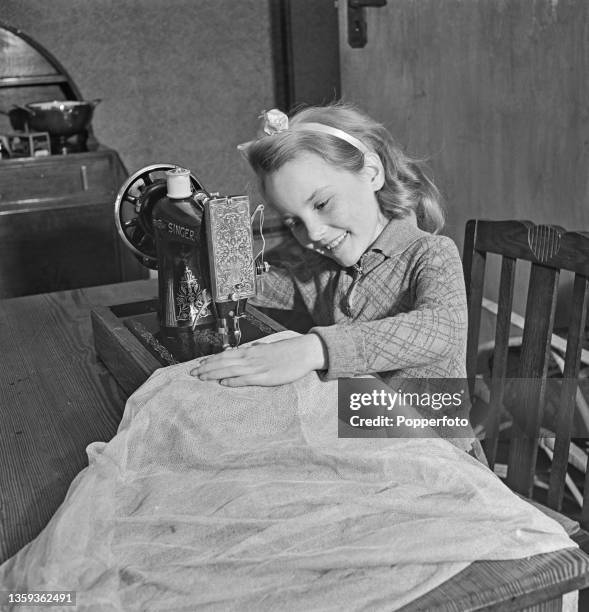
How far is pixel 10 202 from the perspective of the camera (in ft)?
10.3

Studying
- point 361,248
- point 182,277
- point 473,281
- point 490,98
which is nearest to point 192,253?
point 182,277

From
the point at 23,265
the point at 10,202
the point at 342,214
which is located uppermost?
the point at 342,214

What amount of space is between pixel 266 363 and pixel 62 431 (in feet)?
1.12

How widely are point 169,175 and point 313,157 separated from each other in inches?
10.0

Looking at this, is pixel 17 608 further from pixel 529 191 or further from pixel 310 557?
pixel 529 191

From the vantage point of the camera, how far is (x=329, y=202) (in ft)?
4.74

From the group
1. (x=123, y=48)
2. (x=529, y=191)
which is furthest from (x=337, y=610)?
(x=123, y=48)

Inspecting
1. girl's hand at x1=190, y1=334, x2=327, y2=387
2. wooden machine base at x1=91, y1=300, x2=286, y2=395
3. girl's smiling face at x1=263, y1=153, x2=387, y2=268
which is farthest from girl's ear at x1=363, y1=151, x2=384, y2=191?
girl's hand at x1=190, y1=334, x2=327, y2=387

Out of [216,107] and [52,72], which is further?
[216,107]

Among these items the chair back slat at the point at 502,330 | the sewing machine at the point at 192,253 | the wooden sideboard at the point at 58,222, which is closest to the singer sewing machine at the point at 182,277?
the sewing machine at the point at 192,253

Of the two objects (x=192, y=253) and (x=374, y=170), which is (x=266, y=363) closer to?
(x=192, y=253)

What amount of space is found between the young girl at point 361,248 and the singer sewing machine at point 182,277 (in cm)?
15

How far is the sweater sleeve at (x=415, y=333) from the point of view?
1.23 metres

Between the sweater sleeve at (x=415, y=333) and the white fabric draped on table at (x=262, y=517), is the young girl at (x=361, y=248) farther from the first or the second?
the white fabric draped on table at (x=262, y=517)
